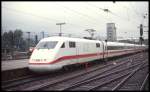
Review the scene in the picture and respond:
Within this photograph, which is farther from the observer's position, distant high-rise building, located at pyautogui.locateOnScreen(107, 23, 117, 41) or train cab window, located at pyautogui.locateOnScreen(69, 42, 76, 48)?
distant high-rise building, located at pyautogui.locateOnScreen(107, 23, 117, 41)

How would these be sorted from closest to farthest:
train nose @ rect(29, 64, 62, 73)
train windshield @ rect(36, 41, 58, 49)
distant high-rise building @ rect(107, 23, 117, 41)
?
train nose @ rect(29, 64, 62, 73)
train windshield @ rect(36, 41, 58, 49)
distant high-rise building @ rect(107, 23, 117, 41)

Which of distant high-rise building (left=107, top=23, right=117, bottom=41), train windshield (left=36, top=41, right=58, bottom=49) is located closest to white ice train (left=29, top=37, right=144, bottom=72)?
train windshield (left=36, top=41, right=58, bottom=49)

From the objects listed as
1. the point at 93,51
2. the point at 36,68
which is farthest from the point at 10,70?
the point at 93,51

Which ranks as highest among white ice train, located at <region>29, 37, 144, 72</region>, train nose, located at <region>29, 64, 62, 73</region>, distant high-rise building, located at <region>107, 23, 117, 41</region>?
distant high-rise building, located at <region>107, 23, 117, 41</region>

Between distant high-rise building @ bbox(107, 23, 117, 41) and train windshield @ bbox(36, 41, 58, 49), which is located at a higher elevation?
distant high-rise building @ bbox(107, 23, 117, 41)

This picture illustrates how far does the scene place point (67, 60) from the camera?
789 inches

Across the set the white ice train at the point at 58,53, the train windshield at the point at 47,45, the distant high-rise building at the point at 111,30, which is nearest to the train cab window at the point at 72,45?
the white ice train at the point at 58,53

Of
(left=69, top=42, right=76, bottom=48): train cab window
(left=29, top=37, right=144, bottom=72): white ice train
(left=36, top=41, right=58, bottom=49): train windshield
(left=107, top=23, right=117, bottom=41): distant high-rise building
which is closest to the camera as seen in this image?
(left=29, top=37, right=144, bottom=72): white ice train

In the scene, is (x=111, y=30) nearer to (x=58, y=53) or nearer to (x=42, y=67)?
(x=58, y=53)

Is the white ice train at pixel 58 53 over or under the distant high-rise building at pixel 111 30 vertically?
under

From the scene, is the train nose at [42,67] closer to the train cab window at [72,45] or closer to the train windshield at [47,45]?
the train windshield at [47,45]

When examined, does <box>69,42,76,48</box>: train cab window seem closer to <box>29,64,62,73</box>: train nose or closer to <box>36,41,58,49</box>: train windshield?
<box>36,41,58,49</box>: train windshield

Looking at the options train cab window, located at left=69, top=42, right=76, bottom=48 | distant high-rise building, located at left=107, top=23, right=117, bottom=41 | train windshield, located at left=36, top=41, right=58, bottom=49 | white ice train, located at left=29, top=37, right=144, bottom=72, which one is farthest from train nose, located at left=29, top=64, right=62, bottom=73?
distant high-rise building, located at left=107, top=23, right=117, bottom=41

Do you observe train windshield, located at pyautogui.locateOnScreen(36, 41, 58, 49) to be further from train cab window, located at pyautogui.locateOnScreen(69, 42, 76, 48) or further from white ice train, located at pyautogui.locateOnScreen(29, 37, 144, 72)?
train cab window, located at pyautogui.locateOnScreen(69, 42, 76, 48)
